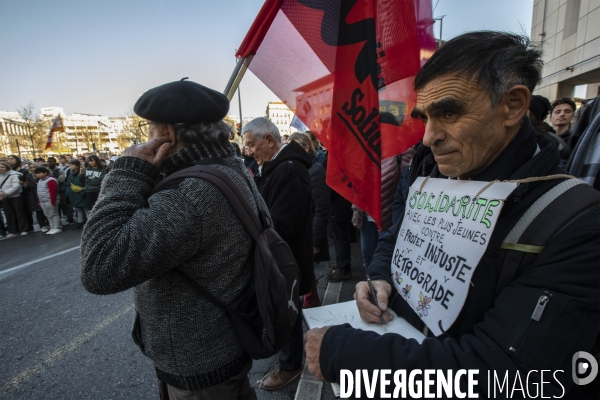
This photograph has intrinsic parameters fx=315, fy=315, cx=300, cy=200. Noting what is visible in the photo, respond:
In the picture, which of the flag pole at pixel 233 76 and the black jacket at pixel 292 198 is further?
the black jacket at pixel 292 198

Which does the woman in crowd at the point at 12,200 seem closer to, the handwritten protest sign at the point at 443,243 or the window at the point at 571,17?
the handwritten protest sign at the point at 443,243

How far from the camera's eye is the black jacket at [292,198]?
2475mm

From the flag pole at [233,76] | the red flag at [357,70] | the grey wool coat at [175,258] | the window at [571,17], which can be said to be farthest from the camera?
the window at [571,17]

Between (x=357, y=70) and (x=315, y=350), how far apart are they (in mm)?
1725

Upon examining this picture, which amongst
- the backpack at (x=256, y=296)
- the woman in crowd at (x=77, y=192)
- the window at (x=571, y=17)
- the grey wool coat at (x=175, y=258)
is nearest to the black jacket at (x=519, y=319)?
the backpack at (x=256, y=296)

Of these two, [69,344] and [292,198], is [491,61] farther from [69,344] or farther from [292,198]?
[69,344]

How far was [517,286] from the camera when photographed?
844 mm

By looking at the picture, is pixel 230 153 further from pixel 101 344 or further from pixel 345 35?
pixel 101 344

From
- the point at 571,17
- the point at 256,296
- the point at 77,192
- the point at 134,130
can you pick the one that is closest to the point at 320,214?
the point at 256,296

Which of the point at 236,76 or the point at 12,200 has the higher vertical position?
the point at 236,76

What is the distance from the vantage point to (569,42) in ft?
39.2

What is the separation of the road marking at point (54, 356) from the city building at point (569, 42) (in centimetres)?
1296

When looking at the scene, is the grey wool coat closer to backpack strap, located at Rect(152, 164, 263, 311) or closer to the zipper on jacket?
backpack strap, located at Rect(152, 164, 263, 311)

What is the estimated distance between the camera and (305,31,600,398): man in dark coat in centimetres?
75
